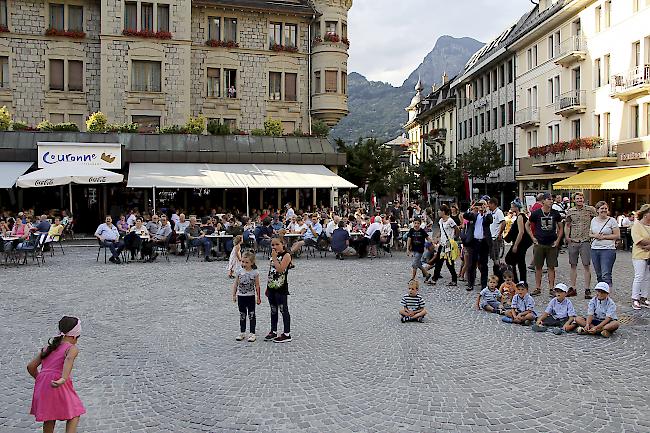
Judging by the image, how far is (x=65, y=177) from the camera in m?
22.7

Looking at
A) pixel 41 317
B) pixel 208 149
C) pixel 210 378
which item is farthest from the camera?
pixel 208 149

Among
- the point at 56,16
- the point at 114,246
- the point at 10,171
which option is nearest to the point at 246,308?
the point at 114,246

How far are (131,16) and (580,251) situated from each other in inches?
1200

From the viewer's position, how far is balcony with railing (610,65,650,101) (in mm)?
29156

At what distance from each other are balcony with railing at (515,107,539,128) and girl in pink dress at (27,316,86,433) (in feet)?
132

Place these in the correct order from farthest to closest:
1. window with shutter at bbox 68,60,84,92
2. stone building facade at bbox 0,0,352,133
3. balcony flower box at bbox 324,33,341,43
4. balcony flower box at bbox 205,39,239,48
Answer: balcony flower box at bbox 324,33,341,43 → balcony flower box at bbox 205,39,239,48 → window with shutter at bbox 68,60,84,92 → stone building facade at bbox 0,0,352,133

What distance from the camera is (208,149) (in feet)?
98.7

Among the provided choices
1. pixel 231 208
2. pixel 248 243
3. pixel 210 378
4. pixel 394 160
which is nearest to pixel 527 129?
pixel 394 160

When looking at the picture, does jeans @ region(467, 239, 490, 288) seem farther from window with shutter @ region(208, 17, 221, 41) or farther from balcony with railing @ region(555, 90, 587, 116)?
window with shutter @ region(208, 17, 221, 41)

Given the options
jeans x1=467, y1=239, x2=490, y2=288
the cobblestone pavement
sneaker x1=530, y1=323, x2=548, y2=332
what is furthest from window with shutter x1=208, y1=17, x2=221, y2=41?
sneaker x1=530, y1=323, x2=548, y2=332

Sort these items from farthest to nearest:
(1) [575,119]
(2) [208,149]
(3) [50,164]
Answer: (1) [575,119] < (2) [208,149] < (3) [50,164]

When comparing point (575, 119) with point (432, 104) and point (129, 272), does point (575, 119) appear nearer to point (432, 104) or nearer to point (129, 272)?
point (129, 272)

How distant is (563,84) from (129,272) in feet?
101

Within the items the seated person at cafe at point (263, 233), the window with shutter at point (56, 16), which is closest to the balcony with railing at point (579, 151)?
the seated person at cafe at point (263, 233)
